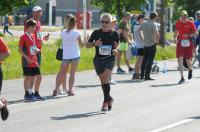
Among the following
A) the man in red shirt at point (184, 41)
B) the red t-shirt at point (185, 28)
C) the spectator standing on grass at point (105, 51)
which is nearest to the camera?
the spectator standing on grass at point (105, 51)

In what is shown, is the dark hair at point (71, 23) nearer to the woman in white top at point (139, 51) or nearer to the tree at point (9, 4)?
the woman in white top at point (139, 51)

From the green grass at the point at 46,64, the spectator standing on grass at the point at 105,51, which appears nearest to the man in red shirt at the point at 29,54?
the spectator standing on grass at the point at 105,51

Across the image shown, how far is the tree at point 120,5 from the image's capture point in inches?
1636

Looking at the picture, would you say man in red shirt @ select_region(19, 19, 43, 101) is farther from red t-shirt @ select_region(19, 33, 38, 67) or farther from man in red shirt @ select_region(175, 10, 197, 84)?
man in red shirt @ select_region(175, 10, 197, 84)

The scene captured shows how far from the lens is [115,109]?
1278 centimetres

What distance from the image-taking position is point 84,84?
17922 millimetres

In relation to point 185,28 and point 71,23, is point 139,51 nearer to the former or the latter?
point 185,28

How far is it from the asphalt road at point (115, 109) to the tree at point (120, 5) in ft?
77.2

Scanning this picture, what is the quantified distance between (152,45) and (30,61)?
5.80 m

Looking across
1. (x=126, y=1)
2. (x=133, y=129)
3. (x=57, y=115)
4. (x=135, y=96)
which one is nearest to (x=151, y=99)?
(x=135, y=96)

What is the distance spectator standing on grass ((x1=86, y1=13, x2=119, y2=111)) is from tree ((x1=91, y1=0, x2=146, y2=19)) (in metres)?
28.8

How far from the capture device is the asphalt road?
1064cm

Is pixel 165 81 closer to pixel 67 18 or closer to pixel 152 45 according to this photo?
pixel 152 45

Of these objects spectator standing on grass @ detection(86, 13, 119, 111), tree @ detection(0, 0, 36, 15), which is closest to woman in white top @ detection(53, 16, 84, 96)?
spectator standing on grass @ detection(86, 13, 119, 111)
